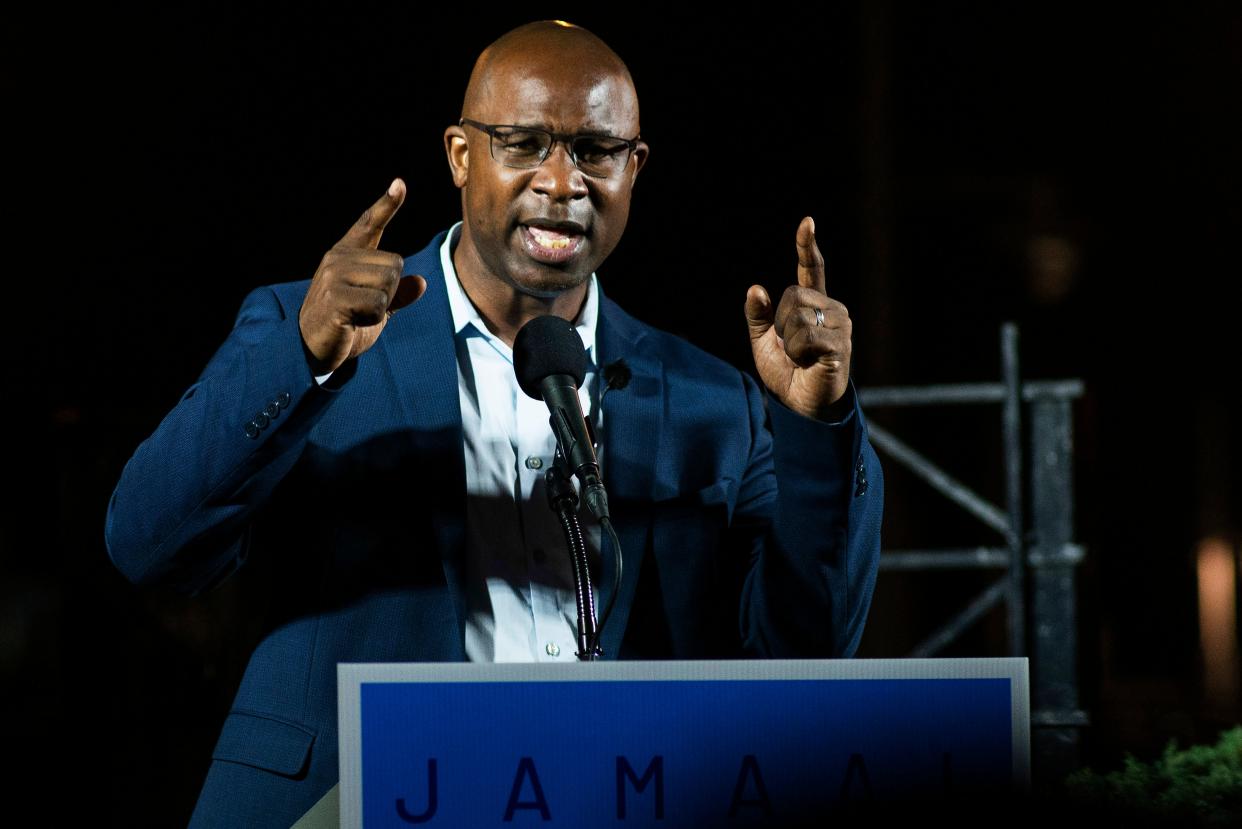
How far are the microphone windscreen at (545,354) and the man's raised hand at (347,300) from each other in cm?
17

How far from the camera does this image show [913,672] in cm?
152

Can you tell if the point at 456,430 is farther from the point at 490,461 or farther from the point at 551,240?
the point at 551,240

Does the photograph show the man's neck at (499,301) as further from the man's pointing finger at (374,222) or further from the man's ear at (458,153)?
the man's pointing finger at (374,222)

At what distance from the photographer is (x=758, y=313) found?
6.93ft

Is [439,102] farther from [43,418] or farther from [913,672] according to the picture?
[913,672]

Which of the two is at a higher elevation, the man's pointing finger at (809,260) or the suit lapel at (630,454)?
the man's pointing finger at (809,260)

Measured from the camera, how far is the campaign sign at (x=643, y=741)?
1445 mm

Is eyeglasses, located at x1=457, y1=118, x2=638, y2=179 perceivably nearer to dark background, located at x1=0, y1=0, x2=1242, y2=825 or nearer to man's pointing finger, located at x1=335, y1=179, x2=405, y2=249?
man's pointing finger, located at x1=335, y1=179, x2=405, y2=249

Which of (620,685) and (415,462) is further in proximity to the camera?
(415,462)

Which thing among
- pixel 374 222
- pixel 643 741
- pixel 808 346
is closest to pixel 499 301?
pixel 374 222

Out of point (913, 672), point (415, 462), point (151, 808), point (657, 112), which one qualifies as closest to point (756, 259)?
point (657, 112)

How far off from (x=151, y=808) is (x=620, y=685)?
3.01m

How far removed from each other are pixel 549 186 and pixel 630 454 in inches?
16.8

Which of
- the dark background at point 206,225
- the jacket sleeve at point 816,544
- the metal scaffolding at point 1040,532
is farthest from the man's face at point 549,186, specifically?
the metal scaffolding at point 1040,532
